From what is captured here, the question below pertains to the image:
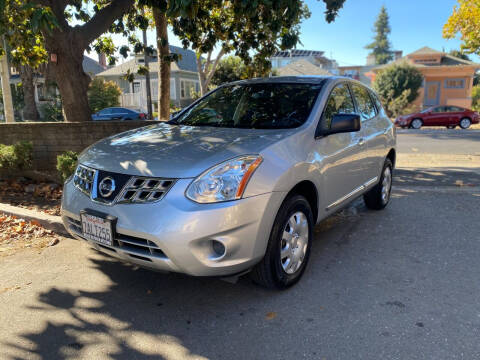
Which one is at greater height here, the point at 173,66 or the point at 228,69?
the point at 173,66

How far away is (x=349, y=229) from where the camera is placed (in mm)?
4793

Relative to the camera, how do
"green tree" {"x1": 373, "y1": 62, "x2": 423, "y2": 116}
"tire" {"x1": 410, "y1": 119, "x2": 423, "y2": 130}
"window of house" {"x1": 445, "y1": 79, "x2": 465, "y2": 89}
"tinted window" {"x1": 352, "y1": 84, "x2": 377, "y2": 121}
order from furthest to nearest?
1. "window of house" {"x1": 445, "y1": 79, "x2": 465, "y2": 89}
2. "green tree" {"x1": 373, "y1": 62, "x2": 423, "y2": 116}
3. "tire" {"x1": 410, "y1": 119, "x2": 423, "y2": 130}
4. "tinted window" {"x1": 352, "y1": 84, "x2": 377, "y2": 121}

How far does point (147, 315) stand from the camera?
294 centimetres

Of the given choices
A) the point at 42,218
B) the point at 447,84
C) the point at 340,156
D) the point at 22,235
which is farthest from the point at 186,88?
the point at 340,156

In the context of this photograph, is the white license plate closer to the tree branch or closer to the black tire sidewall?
the black tire sidewall

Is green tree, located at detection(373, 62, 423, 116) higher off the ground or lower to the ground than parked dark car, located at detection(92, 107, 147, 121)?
higher

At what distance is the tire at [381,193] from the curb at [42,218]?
3.81 meters

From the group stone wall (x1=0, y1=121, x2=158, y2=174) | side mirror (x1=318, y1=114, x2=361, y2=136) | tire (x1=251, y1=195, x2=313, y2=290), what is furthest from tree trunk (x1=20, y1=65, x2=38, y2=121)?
tire (x1=251, y1=195, x2=313, y2=290)

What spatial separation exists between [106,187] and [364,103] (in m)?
3.36

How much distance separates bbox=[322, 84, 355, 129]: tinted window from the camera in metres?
3.79

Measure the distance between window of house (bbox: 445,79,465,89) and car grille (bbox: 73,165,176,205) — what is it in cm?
4028

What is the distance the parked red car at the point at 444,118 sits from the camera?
77.6 ft

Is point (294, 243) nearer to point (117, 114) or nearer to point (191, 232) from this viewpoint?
point (191, 232)

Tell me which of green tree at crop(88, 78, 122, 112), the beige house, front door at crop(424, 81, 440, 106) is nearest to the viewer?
green tree at crop(88, 78, 122, 112)
